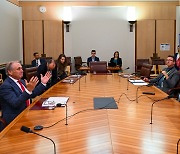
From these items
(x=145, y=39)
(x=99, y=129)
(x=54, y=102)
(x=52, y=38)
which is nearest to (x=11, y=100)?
(x=54, y=102)

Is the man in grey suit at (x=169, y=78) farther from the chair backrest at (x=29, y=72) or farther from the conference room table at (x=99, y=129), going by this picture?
the chair backrest at (x=29, y=72)

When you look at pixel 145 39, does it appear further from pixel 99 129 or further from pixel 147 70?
pixel 99 129

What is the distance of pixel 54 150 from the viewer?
1.80 metres

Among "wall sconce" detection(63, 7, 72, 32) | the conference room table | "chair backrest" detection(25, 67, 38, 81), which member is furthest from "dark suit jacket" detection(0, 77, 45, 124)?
"wall sconce" detection(63, 7, 72, 32)

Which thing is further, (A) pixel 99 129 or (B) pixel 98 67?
(B) pixel 98 67

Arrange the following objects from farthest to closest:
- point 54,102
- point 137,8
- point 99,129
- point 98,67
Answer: point 137,8
point 98,67
point 54,102
point 99,129

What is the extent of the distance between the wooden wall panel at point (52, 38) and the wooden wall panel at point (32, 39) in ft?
0.59

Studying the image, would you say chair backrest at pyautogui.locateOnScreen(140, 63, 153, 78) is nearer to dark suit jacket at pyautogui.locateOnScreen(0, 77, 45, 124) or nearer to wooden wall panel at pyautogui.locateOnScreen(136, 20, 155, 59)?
wooden wall panel at pyautogui.locateOnScreen(136, 20, 155, 59)

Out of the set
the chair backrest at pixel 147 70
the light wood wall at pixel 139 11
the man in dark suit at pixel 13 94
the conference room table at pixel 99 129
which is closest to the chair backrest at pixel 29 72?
the conference room table at pixel 99 129

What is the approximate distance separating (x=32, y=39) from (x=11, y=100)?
24.4ft

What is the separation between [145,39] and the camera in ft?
33.0

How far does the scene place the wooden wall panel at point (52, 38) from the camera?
1009 centimetres

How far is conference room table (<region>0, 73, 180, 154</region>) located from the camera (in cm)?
186

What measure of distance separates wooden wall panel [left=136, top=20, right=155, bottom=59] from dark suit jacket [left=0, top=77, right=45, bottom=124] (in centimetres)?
755
